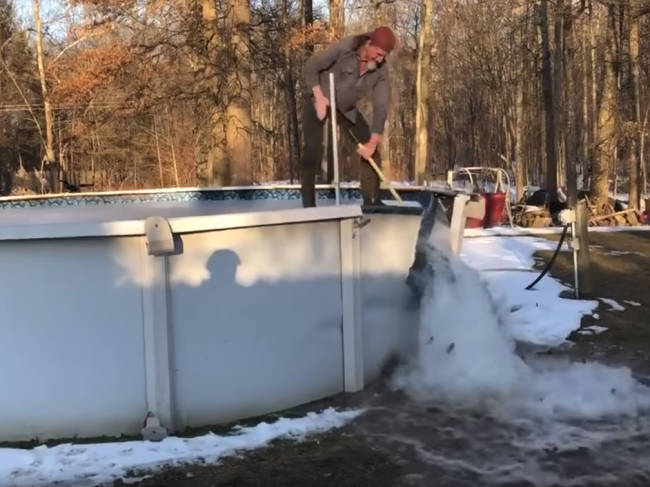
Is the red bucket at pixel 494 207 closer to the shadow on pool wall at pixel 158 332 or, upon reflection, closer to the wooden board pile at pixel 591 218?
the wooden board pile at pixel 591 218

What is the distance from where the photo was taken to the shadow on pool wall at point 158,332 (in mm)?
3451

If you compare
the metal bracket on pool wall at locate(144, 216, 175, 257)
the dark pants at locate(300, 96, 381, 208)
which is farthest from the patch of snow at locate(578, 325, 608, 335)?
the metal bracket on pool wall at locate(144, 216, 175, 257)

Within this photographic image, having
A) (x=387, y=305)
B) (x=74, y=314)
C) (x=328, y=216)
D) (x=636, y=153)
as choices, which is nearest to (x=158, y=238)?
(x=74, y=314)

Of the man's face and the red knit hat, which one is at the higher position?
the red knit hat

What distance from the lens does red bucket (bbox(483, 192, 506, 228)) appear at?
51.4 feet

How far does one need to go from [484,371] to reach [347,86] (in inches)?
81.8

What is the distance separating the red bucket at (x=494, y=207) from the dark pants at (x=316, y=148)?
1001cm

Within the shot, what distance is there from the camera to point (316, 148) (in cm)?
556

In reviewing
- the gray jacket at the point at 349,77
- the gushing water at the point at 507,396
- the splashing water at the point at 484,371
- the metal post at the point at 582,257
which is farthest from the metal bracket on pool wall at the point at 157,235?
the metal post at the point at 582,257

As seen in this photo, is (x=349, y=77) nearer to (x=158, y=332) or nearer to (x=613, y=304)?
(x=158, y=332)

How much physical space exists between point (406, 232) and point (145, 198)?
23.3 ft

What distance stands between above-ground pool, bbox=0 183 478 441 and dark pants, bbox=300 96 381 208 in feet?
4.83

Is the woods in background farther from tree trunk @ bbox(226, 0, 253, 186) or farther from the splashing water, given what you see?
the splashing water

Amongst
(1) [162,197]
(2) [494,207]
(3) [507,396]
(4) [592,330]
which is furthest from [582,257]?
(2) [494,207]
